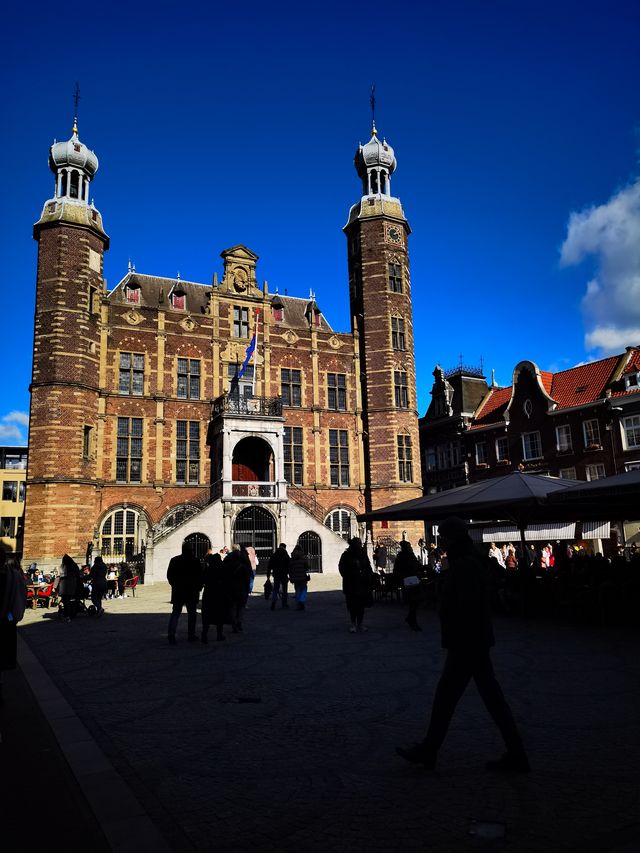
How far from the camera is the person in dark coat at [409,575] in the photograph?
11.6 m

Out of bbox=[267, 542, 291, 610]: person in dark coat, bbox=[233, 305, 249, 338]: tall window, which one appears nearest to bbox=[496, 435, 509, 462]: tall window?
bbox=[233, 305, 249, 338]: tall window

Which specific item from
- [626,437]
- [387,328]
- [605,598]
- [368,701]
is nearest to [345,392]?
[387,328]

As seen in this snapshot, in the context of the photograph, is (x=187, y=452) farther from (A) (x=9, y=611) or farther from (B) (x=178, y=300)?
(A) (x=9, y=611)

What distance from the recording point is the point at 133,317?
3259 cm

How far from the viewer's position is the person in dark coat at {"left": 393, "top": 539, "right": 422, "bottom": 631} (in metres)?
11.6

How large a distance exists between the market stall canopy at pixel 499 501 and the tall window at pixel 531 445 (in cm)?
2145

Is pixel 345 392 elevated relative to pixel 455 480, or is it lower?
elevated

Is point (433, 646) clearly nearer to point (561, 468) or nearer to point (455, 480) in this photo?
point (561, 468)

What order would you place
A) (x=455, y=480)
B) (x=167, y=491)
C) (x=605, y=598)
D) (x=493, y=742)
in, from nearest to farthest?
(x=493, y=742)
(x=605, y=598)
(x=167, y=491)
(x=455, y=480)

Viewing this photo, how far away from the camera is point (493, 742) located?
524cm

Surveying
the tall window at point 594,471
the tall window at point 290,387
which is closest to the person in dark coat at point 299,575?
the tall window at point 290,387

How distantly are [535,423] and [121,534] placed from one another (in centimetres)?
2525

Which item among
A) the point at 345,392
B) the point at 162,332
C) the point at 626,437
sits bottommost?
the point at 626,437

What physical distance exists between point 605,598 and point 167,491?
23467mm
